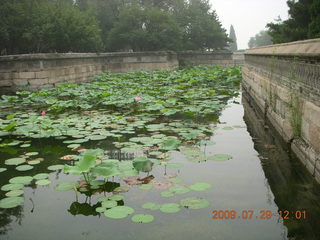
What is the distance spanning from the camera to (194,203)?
2.52m

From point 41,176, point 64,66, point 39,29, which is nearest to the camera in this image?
point 41,176

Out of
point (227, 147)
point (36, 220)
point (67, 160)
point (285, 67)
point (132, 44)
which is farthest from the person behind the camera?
point (132, 44)

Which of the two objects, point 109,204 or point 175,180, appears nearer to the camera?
point 109,204

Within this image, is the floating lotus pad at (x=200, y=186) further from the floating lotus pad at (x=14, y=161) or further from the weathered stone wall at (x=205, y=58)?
the weathered stone wall at (x=205, y=58)

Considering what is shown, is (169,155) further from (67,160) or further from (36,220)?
(36,220)

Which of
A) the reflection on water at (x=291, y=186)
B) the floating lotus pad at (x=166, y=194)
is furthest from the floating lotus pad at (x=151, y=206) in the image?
the reflection on water at (x=291, y=186)

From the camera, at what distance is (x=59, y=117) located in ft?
19.2

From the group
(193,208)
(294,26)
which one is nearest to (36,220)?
(193,208)

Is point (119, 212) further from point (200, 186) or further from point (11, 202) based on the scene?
point (11, 202)

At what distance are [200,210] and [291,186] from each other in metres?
0.94

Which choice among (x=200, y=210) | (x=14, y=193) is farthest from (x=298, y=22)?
(x=14, y=193)

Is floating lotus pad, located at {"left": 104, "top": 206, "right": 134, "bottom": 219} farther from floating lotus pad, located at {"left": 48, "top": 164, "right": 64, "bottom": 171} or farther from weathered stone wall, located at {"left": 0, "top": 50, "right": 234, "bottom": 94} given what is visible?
weathered stone wall, located at {"left": 0, "top": 50, "right": 234, "bottom": 94}

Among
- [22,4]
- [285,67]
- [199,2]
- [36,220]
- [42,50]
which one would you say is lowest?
[36,220]

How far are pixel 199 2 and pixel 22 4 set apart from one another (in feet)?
74.5
